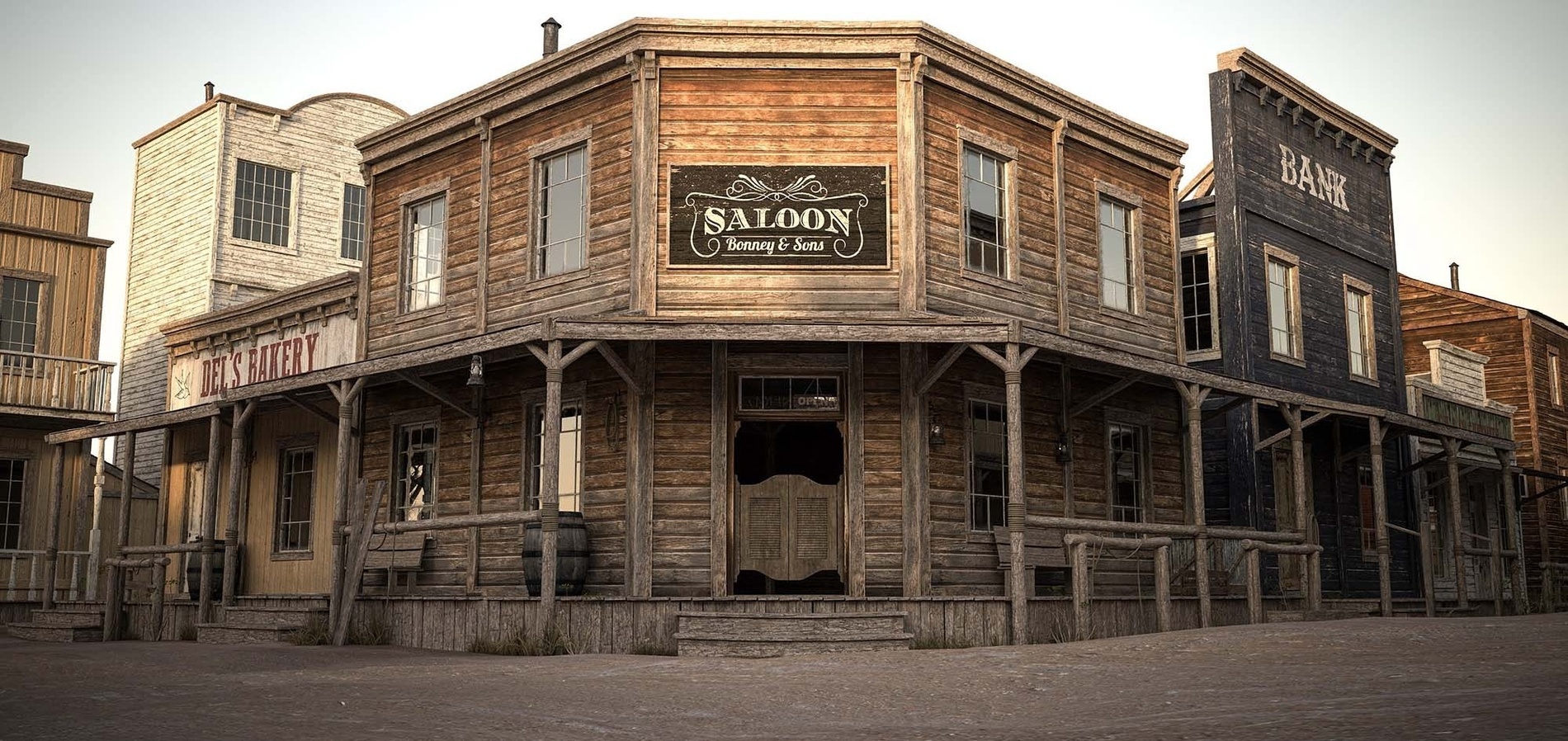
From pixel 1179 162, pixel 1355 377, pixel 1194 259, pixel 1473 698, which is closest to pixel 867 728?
pixel 1473 698

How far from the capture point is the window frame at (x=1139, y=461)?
17.2 metres

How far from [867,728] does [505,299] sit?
10165 millimetres

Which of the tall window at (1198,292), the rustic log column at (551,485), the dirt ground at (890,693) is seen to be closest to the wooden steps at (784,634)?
the dirt ground at (890,693)

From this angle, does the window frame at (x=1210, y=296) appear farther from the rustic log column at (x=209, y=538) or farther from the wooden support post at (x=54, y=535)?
the wooden support post at (x=54, y=535)

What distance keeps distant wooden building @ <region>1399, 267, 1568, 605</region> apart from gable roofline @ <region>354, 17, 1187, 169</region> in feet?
56.7

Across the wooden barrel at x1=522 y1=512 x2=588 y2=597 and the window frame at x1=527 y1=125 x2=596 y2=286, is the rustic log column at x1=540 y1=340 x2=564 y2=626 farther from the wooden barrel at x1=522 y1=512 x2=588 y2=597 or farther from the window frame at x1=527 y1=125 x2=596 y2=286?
the window frame at x1=527 y1=125 x2=596 y2=286

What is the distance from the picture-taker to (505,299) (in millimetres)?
16188

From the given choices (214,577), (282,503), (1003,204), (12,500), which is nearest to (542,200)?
(1003,204)

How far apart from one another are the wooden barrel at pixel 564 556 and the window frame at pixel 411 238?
14.7 feet

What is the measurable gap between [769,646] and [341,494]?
646 centimetres

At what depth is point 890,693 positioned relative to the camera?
8.73 metres

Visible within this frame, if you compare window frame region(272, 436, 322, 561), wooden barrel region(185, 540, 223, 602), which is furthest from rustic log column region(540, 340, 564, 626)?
window frame region(272, 436, 322, 561)

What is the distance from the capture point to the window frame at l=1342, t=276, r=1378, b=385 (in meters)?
22.1

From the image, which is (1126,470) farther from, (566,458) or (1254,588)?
(566,458)
